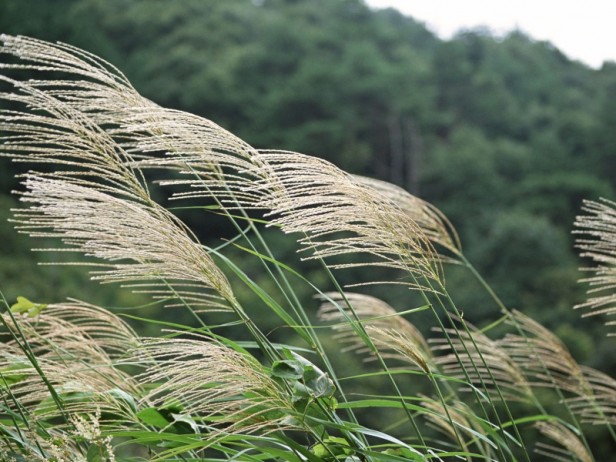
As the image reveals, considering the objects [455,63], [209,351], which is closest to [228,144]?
[209,351]

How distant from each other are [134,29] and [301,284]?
12.9m

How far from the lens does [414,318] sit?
19578 millimetres

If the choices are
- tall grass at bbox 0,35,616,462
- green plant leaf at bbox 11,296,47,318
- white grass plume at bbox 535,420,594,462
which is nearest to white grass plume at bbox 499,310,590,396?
white grass plume at bbox 535,420,594,462

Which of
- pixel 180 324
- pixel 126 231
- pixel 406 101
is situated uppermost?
pixel 126 231

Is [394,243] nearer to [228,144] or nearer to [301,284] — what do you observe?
[228,144]

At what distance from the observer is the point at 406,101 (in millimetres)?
Answer: 29703

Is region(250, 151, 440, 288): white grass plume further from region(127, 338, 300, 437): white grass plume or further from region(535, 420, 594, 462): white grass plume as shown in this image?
region(535, 420, 594, 462): white grass plume

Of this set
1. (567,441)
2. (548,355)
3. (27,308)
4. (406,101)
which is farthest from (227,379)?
(406,101)

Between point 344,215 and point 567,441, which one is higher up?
point 344,215

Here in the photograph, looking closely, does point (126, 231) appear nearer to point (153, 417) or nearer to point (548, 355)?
point (153, 417)

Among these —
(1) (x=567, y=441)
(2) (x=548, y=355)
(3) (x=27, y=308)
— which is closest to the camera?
(3) (x=27, y=308)

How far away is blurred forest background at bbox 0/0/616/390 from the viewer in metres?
24.6

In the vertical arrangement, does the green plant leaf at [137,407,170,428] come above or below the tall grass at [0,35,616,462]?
below

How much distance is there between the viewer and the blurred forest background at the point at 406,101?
24609 millimetres
